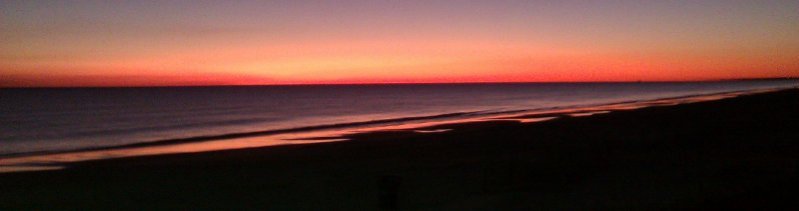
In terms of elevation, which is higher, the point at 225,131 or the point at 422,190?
the point at 225,131

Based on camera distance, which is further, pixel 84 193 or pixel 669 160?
pixel 669 160

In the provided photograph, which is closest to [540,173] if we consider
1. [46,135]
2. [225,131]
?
[225,131]

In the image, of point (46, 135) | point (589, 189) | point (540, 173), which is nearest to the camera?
point (589, 189)

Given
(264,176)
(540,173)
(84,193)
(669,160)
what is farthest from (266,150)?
(669,160)

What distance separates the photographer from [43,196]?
A: 12758mm

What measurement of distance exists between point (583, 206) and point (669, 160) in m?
5.80

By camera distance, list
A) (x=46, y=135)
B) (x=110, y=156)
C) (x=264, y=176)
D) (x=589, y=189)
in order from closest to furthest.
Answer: (x=589, y=189) → (x=264, y=176) → (x=110, y=156) → (x=46, y=135)

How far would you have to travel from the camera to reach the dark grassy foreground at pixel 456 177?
11391 millimetres

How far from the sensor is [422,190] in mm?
12750

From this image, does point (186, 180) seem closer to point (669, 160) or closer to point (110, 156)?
point (110, 156)

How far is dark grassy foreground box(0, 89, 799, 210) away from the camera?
448 inches

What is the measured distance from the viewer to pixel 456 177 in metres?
14.1

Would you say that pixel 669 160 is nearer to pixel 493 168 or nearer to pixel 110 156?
pixel 493 168

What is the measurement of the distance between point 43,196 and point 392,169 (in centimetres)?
695
